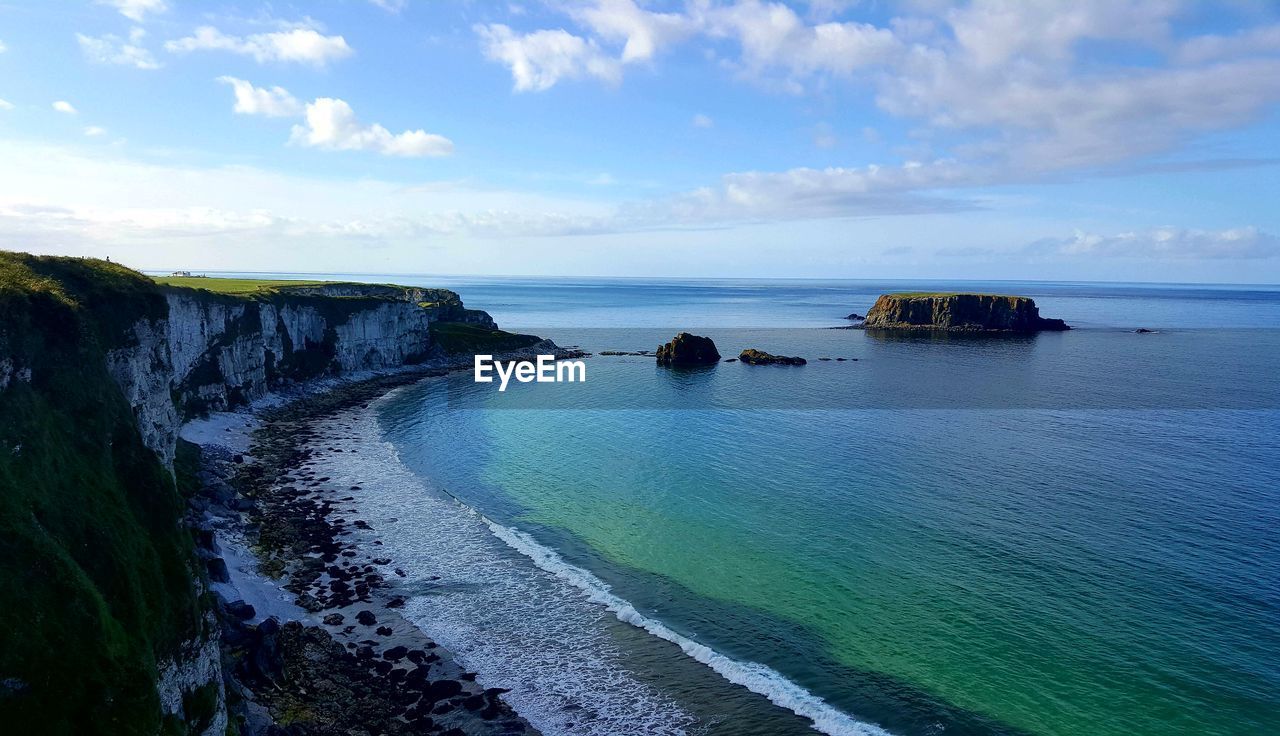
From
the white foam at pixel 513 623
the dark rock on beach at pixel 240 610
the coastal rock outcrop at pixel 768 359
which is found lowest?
the white foam at pixel 513 623

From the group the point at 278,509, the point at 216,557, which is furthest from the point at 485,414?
the point at 216,557

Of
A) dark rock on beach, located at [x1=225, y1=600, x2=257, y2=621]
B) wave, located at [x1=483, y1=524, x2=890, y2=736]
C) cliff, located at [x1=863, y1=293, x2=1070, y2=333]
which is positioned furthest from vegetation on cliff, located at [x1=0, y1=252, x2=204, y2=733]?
cliff, located at [x1=863, y1=293, x2=1070, y2=333]

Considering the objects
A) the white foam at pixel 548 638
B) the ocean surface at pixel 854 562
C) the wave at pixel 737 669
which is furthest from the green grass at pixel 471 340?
the wave at pixel 737 669

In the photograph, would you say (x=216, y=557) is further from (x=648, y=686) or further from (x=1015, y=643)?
(x=1015, y=643)

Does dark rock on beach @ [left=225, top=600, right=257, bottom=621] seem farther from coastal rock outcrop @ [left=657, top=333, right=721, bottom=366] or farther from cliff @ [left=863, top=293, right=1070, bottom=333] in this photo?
cliff @ [left=863, top=293, right=1070, bottom=333]

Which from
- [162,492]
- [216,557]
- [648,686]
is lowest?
[648,686]

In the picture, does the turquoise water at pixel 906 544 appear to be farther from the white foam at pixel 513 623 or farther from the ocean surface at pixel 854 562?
the white foam at pixel 513 623
